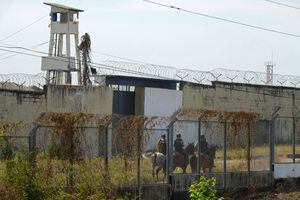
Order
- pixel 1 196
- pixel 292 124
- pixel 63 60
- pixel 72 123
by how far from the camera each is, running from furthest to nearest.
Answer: pixel 63 60, pixel 292 124, pixel 72 123, pixel 1 196

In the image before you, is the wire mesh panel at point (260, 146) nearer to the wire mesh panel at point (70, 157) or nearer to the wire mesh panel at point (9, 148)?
the wire mesh panel at point (70, 157)

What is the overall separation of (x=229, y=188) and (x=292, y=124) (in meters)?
4.90

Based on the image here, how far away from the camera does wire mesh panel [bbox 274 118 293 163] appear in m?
21.7

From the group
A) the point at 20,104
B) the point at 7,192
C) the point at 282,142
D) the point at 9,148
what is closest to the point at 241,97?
the point at 20,104

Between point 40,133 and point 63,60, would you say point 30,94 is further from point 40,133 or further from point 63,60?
point 40,133

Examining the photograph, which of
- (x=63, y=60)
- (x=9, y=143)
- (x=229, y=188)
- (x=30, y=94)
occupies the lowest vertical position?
(x=229, y=188)

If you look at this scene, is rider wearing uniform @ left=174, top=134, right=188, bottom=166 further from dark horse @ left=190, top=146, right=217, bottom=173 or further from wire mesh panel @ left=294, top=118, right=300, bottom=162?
wire mesh panel @ left=294, top=118, right=300, bottom=162

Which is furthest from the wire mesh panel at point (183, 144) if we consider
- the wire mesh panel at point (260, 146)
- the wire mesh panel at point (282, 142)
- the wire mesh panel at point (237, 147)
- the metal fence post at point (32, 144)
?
the metal fence post at point (32, 144)

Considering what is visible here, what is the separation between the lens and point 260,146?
2108cm

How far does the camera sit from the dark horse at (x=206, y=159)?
62.0 feet

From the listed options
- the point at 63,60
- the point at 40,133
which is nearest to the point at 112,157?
the point at 40,133

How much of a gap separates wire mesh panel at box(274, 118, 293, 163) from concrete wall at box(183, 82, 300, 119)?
37.5 ft

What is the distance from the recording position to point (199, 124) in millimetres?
18984

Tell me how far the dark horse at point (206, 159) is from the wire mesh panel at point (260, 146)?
5.91 ft
